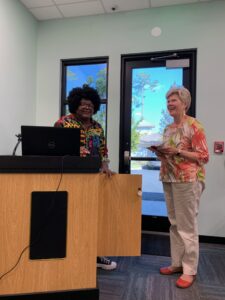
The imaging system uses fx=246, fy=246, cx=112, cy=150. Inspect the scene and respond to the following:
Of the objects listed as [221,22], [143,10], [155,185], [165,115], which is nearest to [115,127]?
[165,115]

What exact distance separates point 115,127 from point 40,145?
74.9 inches

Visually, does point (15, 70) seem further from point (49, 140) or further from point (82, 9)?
point (49, 140)

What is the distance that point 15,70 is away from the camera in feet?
10.2

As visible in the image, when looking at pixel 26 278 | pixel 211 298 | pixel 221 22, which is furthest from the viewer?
pixel 221 22

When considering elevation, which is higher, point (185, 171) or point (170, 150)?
point (170, 150)

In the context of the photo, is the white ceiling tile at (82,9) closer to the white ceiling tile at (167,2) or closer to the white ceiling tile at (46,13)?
the white ceiling tile at (46,13)

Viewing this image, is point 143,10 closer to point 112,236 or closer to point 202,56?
point 202,56

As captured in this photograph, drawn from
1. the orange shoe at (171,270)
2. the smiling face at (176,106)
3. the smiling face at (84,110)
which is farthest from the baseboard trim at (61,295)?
the smiling face at (176,106)

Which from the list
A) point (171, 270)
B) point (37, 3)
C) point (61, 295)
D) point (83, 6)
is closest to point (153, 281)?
point (171, 270)

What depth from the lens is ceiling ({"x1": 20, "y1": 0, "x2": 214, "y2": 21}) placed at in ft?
10.0

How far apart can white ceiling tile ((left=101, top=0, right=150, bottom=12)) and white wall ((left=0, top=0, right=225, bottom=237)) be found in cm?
8

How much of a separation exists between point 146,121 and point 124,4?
149 centimetres

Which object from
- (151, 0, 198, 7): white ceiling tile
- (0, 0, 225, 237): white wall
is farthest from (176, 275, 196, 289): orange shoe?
(151, 0, 198, 7): white ceiling tile

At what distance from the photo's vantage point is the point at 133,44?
3240 millimetres
